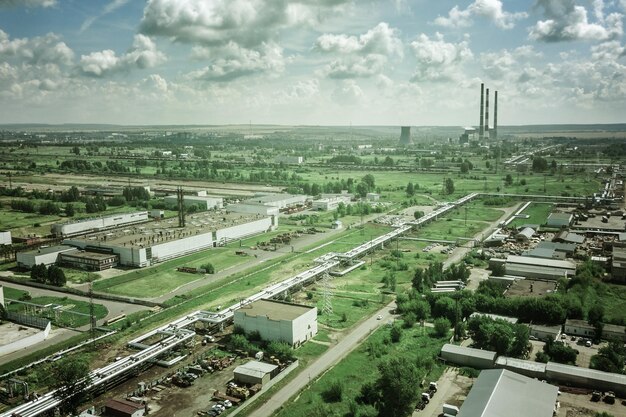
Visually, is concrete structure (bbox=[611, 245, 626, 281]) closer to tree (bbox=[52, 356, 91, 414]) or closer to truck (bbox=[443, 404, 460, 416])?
truck (bbox=[443, 404, 460, 416])

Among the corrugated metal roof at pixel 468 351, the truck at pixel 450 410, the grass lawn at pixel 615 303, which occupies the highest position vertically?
the corrugated metal roof at pixel 468 351

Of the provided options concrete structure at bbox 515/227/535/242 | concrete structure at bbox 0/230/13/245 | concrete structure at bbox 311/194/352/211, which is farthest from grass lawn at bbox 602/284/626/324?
concrete structure at bbox 0/230/13/245

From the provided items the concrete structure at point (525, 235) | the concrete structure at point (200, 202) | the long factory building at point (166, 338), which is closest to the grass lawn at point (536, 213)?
the concrete structure at point (525, 235)

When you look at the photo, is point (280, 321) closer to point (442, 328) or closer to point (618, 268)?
point (442, 328)

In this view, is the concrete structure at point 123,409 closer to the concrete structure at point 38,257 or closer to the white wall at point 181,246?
the white wall at point 181,246

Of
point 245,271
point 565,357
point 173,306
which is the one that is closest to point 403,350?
point 565,357

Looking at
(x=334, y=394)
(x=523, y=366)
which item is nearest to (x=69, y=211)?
(x=334, y=394)
